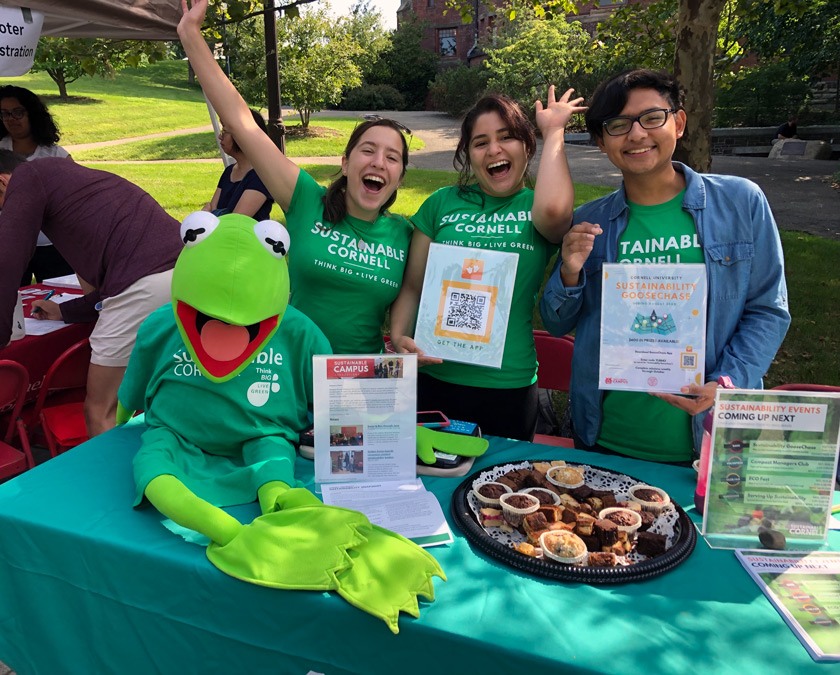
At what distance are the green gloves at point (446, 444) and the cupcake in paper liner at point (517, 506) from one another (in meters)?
0.32

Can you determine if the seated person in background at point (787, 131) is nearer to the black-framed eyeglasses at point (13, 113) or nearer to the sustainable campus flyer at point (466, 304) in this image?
the black-framed eyeglasses at point (13, 113)

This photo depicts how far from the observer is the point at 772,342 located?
212 centimetres

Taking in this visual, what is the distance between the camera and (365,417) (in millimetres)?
2006

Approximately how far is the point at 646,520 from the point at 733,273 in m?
0.89

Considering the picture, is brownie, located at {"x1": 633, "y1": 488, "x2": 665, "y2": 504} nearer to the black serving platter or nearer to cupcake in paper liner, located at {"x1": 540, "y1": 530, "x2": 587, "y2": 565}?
the black serving platter

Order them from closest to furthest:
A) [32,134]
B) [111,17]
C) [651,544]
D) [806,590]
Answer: [806,590], [651,544], [111,17], [32,134]

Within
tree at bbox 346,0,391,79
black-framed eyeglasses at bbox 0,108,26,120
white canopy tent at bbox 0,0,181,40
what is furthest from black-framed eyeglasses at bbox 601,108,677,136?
tree at bbox 346,0,391,79

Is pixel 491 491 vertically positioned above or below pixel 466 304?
below

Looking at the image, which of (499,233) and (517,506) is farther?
(499,233)

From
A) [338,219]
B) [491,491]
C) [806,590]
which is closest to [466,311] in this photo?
[338,219]

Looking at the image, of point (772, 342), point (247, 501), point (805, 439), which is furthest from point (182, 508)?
point (772, 342)

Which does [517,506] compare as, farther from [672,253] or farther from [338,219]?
[338,219]

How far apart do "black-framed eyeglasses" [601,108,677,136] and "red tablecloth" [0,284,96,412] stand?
2.99 meters

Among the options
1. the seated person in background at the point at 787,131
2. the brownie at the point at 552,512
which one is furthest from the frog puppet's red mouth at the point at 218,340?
the seated person in background at the point at 787,131
